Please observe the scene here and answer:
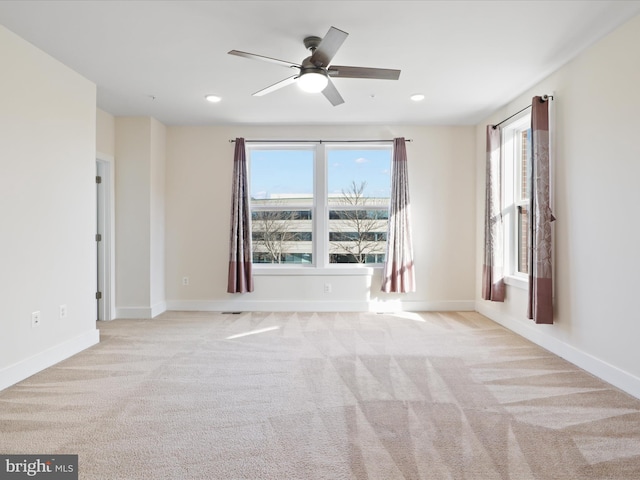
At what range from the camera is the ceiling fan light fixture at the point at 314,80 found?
8.80 feet

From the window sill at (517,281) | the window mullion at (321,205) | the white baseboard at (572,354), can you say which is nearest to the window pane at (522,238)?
the window sill at (517,281)

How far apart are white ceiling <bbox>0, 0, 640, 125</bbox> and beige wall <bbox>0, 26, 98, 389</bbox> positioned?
0.98 feet

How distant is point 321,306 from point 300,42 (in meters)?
3.35

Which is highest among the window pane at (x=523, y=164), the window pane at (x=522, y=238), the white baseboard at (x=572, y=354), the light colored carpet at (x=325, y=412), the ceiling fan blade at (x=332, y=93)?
the ceiling fan blade at (x=332, y=93)

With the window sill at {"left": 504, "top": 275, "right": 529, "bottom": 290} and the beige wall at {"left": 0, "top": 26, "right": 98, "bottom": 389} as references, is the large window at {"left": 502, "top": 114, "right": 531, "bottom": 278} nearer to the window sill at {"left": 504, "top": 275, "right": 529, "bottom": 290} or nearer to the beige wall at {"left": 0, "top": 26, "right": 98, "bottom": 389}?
the window sill at {"left": 504, "top": 275, "right": 529, "bottom": 290}

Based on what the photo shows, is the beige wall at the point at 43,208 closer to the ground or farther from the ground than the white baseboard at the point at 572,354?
farther from the ground

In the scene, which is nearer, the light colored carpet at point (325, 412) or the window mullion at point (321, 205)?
the light colored carpet at point (325, 412)

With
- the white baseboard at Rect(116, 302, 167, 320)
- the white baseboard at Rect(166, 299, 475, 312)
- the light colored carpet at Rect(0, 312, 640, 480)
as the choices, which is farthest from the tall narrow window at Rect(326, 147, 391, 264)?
the white baseboard at Rect(116, 302, 167, 320)

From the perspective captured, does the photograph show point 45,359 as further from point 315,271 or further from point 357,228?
point 357,228

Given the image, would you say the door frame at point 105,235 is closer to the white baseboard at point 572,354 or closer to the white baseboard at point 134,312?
the white baseboard at point 134,312

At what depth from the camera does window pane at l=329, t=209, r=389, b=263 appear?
17.3 ft

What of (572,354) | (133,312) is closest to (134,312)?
(133,312)

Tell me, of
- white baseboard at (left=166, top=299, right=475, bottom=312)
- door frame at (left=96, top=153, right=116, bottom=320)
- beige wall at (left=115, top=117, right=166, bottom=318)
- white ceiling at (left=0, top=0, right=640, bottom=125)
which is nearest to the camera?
white ceiling at (left=0, top=0, right=640, bottom=125)

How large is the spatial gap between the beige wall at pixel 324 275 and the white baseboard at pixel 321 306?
1 centimetres
